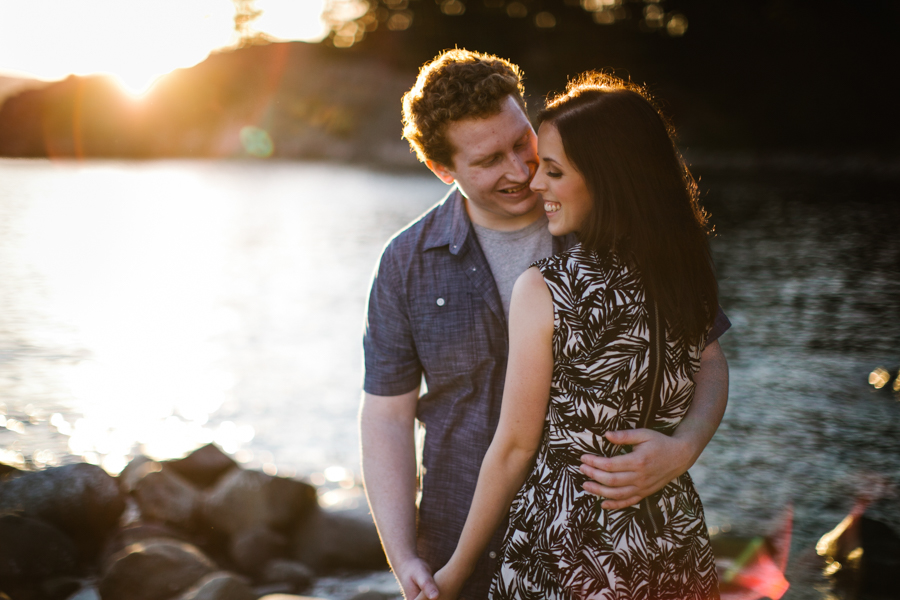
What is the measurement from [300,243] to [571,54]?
37.6m

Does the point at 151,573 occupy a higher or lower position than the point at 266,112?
lower

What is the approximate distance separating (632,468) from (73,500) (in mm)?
5546

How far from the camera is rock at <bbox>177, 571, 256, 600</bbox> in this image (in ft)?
14.8

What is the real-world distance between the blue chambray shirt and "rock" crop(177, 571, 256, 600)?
2499 millimetres

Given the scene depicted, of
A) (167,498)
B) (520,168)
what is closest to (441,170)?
(520,168)

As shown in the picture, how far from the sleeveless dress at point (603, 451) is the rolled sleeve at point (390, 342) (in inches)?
26.5

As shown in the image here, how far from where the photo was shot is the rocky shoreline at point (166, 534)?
518 centimetres

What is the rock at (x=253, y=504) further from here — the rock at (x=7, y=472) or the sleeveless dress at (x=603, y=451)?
the sleeveless dress at (x=603, y=451)

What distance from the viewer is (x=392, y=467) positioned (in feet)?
8.07

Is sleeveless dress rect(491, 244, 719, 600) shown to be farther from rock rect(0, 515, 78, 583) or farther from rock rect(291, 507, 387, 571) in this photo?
rock rect(0, 515, 78, 583)

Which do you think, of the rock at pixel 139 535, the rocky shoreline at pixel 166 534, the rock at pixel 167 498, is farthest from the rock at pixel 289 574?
the rock at pixel 167 498

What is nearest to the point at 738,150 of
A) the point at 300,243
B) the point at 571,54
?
the point at 571,54

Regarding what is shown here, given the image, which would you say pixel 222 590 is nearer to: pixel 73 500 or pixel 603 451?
pixel 73 500

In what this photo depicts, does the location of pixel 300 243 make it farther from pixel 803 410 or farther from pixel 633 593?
pixel 633 593
